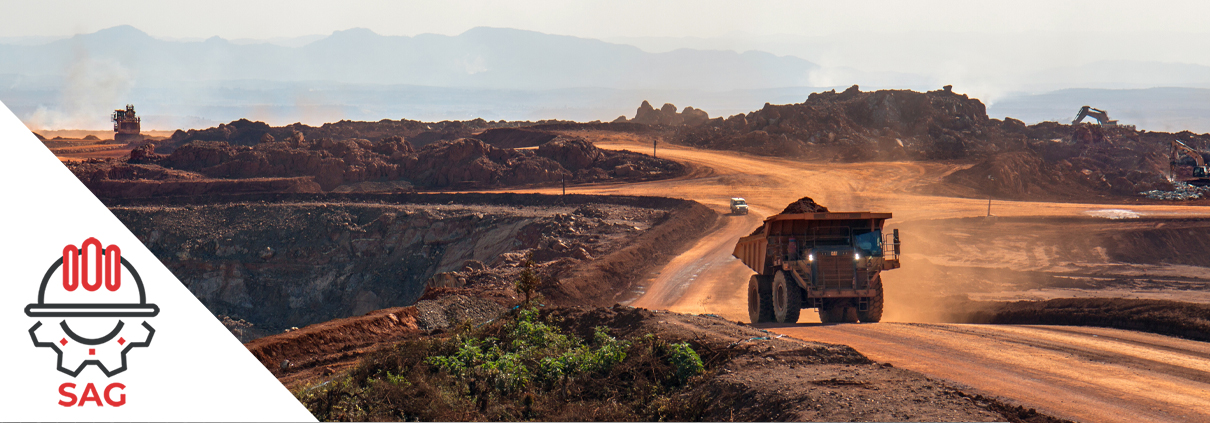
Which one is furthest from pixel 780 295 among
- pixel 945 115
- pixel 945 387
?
pixel 945 115

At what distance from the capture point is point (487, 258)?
38.2m

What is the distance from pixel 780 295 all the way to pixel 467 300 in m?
7.75

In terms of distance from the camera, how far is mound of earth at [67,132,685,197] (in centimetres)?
5597

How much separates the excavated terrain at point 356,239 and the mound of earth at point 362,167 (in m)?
5.61

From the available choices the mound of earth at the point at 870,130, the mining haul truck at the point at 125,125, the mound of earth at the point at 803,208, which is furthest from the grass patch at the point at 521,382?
the mining haul truck at the point at 125,125

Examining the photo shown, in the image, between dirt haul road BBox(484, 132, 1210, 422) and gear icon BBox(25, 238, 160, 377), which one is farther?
dirt haul road BBox(484, 132, 1210, 422)

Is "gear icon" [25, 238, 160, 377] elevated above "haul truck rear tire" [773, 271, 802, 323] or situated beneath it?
elevated above

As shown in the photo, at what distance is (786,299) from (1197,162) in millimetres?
53233

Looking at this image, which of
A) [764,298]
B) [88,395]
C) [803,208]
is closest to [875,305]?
[764,298]

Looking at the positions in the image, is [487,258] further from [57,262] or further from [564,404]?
[57,262]

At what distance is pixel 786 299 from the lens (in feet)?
61.3

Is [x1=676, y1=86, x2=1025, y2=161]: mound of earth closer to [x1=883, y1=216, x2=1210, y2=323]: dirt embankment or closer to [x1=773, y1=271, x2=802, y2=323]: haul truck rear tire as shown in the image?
[x1=883, y1=216, x2=1210, y2=323]: dirt embankment

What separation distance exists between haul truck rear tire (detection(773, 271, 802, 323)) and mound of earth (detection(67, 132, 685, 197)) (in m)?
39.7

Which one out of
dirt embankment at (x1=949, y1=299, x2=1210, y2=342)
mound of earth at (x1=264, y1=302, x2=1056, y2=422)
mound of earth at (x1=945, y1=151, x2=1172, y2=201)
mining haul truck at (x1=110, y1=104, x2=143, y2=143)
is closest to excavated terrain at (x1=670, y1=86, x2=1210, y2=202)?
mound of earth at (x1=945, y1=151, x2=1172, y2=201)
